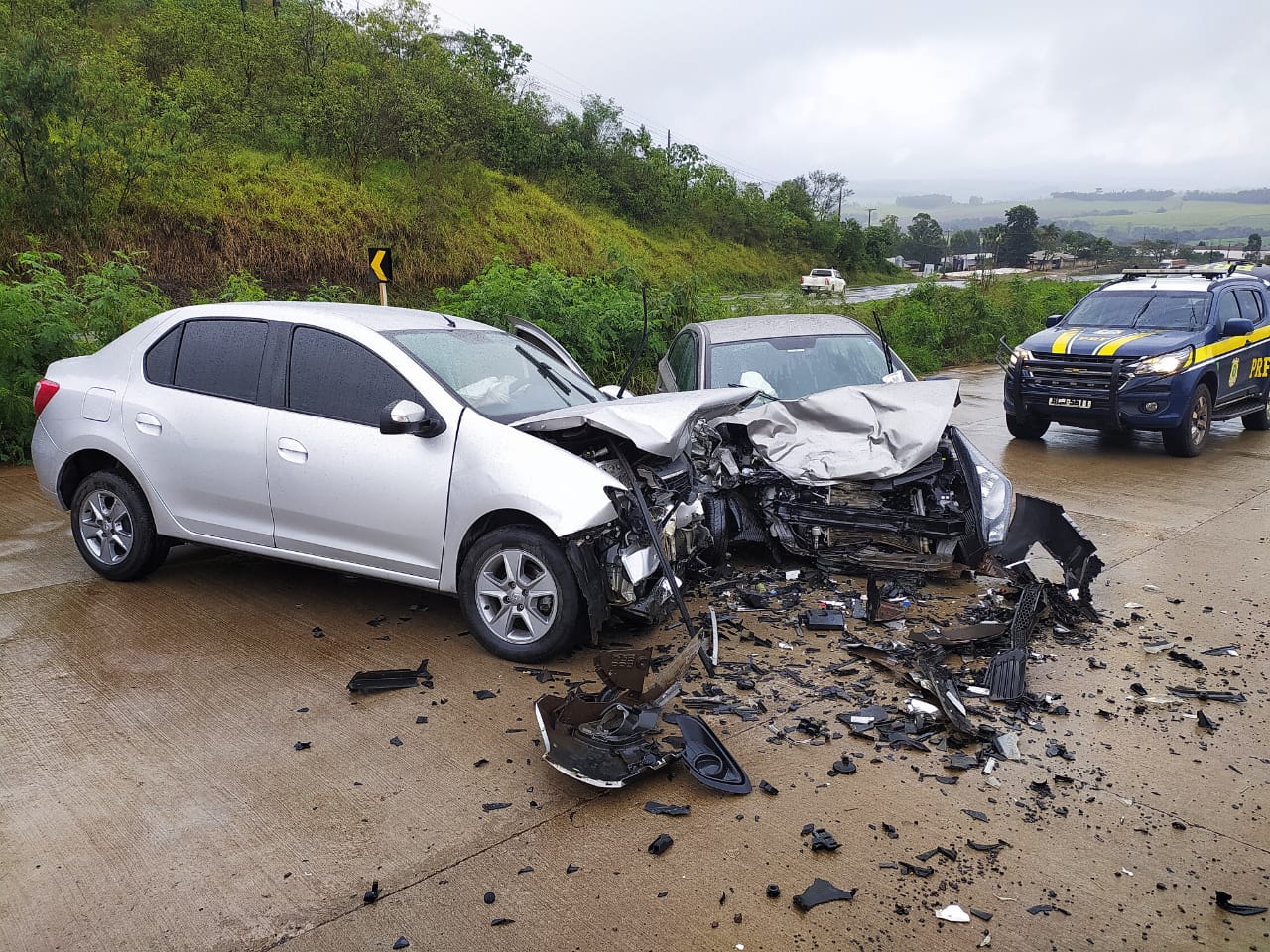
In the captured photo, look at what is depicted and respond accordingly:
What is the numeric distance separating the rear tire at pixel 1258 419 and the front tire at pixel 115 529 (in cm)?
1229

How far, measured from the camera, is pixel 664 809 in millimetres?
3650

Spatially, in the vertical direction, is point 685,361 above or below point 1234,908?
above

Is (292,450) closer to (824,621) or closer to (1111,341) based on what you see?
(824,621)

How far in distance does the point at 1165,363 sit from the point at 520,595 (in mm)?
8505

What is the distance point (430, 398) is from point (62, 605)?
269 centimetres

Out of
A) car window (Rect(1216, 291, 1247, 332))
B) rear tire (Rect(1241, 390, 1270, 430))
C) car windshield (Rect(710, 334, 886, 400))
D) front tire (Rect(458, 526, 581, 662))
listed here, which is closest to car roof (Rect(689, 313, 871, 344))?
car windshield (Rect(710, 334, 886, 400))

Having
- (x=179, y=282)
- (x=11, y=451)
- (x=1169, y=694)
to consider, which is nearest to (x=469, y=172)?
(x=179, y=282)

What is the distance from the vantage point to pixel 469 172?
31.3 meters

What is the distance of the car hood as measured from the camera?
1047 cm

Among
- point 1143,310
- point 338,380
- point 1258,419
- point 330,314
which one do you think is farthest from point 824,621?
point 1258,419

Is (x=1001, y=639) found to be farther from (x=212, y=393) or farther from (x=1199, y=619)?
(x=212, y=393)

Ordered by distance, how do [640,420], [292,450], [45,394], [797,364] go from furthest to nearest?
[797,364]
[45,394]
[292,450]
[640,420]

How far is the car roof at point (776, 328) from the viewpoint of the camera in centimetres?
797

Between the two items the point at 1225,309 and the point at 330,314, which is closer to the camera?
the point at 330,314
